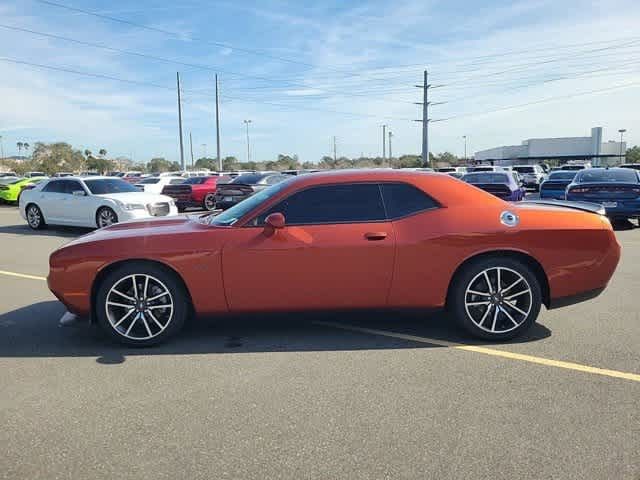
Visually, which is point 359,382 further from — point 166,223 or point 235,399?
point 166,223

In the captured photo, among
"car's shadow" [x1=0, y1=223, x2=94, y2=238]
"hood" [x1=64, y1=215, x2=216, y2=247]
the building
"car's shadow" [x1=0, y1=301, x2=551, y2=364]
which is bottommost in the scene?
"car's shadow" [x1=0, y1=301, x2=551, y2=364]

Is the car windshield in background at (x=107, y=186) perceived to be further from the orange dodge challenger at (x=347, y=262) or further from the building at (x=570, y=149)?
the building at (x=570, y=149)

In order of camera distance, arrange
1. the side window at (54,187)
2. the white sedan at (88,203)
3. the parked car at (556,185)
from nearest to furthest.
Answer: the white sedan at (88,203), the side window at (54,187), the parked car at (556,185)

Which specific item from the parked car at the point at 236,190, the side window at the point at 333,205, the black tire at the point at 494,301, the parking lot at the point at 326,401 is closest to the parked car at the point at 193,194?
the parked car at the point at 236,190

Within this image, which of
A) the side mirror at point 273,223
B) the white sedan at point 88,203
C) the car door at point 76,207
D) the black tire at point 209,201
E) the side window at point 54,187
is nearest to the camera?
the side mirror at point 273,223

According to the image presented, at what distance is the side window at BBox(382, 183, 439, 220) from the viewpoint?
4543 mm

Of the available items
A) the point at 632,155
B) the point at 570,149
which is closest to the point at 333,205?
the point at 570,149

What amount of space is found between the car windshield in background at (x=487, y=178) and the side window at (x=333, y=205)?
10.3 m

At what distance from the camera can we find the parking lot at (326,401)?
8.92ft

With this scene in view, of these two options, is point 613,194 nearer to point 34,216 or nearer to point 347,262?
point 347,262

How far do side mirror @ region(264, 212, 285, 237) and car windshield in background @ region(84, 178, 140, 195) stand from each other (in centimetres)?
1017

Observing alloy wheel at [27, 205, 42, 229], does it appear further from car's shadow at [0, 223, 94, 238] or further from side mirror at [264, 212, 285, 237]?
side mirror at [264, 212, 285, 237]

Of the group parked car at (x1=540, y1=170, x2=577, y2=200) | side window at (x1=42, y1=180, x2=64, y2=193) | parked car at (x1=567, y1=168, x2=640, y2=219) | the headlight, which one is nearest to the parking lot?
the headlight

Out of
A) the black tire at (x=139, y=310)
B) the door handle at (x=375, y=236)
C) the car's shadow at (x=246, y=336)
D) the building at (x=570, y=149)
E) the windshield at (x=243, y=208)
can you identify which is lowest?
the car's shadow at (x=246, y=336)
